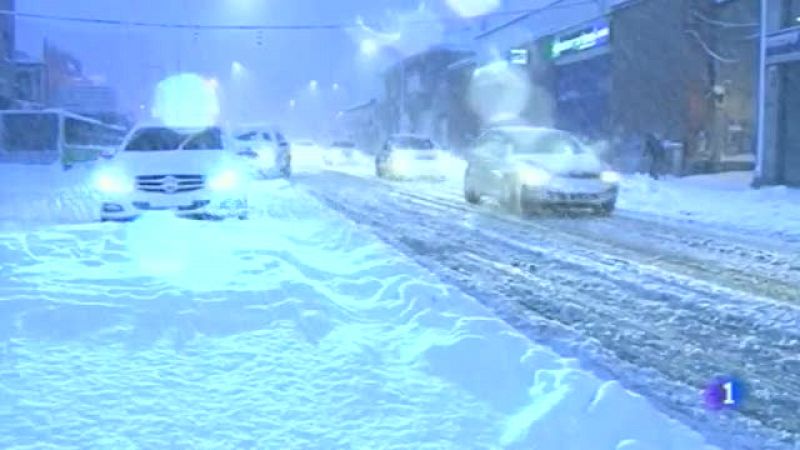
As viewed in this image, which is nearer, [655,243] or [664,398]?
[664,398]

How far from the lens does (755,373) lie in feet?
20.3

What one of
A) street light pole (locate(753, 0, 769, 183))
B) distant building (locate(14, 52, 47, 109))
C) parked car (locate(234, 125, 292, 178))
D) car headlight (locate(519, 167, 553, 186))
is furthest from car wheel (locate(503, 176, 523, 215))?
distant building (locate(14, 52, 47, 109))

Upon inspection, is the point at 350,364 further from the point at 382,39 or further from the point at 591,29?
the point at 382,39

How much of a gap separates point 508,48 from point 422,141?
16.1 metres

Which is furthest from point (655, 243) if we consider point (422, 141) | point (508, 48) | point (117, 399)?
point (508, 48)

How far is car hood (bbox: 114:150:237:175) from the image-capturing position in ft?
45.6

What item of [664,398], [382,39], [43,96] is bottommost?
[664,398]

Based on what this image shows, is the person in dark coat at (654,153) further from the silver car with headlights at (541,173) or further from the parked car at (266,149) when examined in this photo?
the parked car at (266,149)

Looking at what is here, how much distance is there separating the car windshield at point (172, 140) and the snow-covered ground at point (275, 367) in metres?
6.30

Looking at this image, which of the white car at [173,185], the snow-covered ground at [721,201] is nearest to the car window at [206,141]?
the white car at [173,185]

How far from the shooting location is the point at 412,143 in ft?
109

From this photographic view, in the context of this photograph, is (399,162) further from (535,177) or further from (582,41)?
(535,177)

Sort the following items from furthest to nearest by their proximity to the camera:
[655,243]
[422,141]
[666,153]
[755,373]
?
[422,141], [666,153], [655,243], [755,373]

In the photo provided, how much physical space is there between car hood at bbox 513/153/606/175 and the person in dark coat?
461 inches
